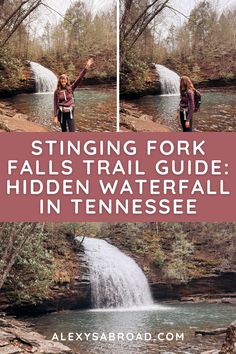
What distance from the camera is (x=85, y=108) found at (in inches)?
186

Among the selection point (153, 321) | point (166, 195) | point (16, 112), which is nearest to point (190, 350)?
point (153, 321)

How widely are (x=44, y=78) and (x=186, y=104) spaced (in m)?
0.86

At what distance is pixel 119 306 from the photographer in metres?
6.43

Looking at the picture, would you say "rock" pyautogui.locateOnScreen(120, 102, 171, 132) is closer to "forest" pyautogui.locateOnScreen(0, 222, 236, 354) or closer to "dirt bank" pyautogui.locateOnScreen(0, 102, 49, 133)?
"dirt bank" pyautogui.locateOnScreen(0, 102, 49, 133)

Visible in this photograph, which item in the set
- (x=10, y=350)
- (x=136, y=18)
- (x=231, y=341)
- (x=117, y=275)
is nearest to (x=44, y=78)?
(x=136, y=18)

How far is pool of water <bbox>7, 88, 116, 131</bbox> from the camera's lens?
4.70 metres

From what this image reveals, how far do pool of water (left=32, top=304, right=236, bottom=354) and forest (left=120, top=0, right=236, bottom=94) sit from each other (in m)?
1.66

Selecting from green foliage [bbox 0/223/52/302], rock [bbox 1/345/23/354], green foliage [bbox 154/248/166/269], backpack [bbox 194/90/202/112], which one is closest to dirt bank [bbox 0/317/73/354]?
rock [bbox 1/345/23/354]

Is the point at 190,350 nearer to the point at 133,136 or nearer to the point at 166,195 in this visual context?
the point at 166,195

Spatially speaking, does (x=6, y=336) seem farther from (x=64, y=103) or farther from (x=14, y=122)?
(x=64, y=103)

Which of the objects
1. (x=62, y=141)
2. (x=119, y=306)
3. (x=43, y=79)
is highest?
(x=43, y=79)

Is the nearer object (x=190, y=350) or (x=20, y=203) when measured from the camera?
(x=20, y=203)

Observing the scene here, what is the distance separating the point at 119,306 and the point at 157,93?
7.45 ft

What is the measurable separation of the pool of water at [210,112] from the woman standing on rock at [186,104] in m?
A: 0.04
